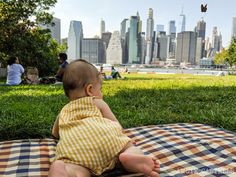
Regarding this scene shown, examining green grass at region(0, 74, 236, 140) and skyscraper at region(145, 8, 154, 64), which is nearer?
green grass at region(0, 74, 236, 140)

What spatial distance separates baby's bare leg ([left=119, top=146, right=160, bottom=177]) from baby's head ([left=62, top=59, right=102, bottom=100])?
0.56 meters

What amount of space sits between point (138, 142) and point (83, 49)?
105685 millimetres

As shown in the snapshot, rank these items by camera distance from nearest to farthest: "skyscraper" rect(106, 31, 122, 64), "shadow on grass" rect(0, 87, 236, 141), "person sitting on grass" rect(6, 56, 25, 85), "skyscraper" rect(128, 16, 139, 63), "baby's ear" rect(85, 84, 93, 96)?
1. "baby's ear" rect(85, 84, 93, 96)
2. "shadow on grass" rect(0, 87, 236, 141)
3. "person sitting on grass" rect(6, 56, 25, 85)
4. "skyscraper" rect(106, 31, 122, 64)
5. "skyscraper" rect(128, 16, 139, 63)

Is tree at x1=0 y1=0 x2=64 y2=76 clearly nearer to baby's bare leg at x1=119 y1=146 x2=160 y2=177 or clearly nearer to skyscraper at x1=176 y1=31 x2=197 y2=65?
baby's bare leg at x1=119 y1=146 x2=160 y2=177

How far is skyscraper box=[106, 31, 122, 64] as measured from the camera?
344 ft

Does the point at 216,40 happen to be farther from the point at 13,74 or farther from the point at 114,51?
the point at 13,74

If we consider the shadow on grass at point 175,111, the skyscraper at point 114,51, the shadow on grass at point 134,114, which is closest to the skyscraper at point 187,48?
the skyscraper at point 114,51

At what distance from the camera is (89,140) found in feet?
6.16

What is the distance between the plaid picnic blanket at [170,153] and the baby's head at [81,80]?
1.83 ft

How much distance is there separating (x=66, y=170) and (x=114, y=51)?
106 metres

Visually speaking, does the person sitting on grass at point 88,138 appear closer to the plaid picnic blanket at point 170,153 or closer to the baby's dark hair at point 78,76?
the baby's dark hair at point 78,76

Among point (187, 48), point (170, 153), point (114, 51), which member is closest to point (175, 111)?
point (170, 153)

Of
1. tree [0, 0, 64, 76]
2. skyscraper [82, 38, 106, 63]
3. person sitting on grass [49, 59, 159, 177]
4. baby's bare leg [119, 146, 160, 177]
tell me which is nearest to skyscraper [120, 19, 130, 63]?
skyscraper [82, 38, 106, 63]

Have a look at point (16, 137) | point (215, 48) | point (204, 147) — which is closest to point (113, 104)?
point (16, 137)
